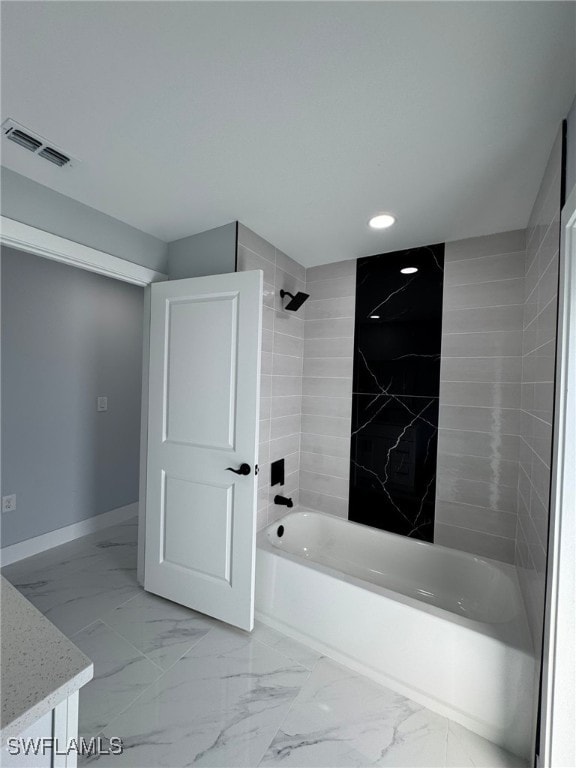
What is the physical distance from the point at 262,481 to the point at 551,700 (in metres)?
1.62

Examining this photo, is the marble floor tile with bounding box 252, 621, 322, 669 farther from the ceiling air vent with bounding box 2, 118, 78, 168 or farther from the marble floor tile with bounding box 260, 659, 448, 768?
the ceiling air vent with bounding box 2, 118, 78, 168

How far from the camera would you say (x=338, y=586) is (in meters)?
1.76

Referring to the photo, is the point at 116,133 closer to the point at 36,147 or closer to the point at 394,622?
the point at 36,147

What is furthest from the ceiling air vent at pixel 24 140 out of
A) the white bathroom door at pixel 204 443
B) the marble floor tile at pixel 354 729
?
the marble floor tile at pixel 354 729

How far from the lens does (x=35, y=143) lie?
1.37 meters

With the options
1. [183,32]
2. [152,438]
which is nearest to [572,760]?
[152,438]

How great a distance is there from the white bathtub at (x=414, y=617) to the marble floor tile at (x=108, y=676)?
0.69 meters

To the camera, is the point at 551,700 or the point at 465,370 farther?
the point at 465,370

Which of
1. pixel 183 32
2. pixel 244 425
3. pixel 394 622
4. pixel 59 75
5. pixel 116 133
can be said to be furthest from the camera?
pixel 244 425

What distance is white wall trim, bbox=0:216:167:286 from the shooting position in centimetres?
157

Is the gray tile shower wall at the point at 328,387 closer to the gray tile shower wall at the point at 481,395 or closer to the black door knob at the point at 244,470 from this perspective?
the gray tile shower wall at the point at 481,395

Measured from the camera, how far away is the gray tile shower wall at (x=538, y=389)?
1.24 m

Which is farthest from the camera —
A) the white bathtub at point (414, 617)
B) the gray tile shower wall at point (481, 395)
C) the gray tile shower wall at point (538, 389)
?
the gray tile shower wall at point (481, 395)
